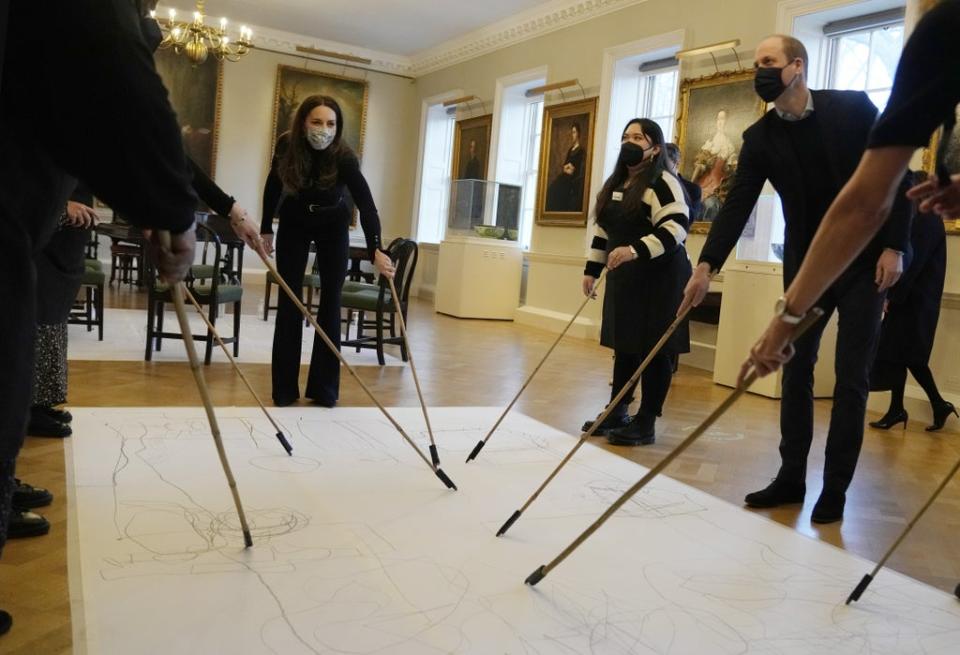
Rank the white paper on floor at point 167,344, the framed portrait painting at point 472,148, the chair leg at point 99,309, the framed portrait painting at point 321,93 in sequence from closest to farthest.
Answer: the white paper on floor at point 167,344 → the chair leg at point 99,309 → the framed portrait painting at point 472,148 → the framed portrait painting at point 321,93

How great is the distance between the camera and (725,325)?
275 inches

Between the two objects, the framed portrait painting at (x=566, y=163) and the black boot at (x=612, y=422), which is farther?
the framed portrait painting at (x=566, y=163)

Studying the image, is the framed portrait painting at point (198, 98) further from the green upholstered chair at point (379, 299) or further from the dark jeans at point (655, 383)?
the dark jeans at point (655, 383)

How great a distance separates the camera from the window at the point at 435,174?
14.5 meters

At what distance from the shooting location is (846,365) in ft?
10.3

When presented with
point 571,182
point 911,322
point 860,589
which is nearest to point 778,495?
point 860,589

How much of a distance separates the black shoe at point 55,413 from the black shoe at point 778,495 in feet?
9.03

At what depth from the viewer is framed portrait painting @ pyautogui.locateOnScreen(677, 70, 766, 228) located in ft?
A: 25.9

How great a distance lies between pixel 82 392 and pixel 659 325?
2.95 meters

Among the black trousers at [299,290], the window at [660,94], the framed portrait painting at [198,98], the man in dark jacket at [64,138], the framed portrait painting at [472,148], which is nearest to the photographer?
the man in dark jacket at [64,138]

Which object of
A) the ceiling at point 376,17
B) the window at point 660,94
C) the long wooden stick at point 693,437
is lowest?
the long wooden stick at point 693,437

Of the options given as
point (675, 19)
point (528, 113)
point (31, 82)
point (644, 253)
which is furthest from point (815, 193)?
point (528, 113)

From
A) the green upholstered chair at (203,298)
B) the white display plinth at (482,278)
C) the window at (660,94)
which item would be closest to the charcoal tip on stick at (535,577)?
the green upholstered chair at (203,298)

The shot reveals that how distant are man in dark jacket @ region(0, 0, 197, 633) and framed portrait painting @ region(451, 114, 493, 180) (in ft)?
37.4
